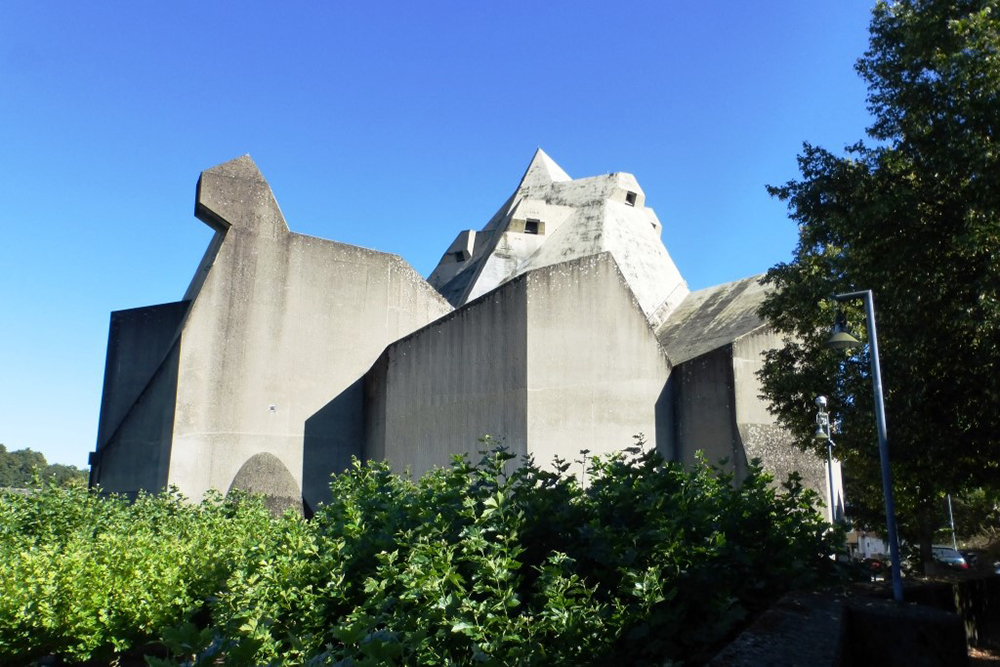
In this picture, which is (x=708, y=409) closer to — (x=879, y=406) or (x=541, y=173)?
(x=879, y=406)

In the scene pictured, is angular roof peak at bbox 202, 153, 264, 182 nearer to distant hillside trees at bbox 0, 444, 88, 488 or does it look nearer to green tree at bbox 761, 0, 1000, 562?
green tree at bbox 761, 0, 1000, 562

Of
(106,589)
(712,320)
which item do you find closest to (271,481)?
(106,589)

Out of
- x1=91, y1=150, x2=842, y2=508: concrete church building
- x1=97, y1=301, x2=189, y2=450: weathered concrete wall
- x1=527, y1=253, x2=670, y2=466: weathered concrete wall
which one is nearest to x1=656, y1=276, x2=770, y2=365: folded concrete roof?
x1=91, y1=150, x2=842, y2=508: concrete church building

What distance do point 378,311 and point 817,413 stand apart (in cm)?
1163

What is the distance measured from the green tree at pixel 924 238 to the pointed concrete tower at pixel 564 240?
13.6 m

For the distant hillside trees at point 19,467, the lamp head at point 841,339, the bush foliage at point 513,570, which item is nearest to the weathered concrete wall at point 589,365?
the lamp head at point 841,339

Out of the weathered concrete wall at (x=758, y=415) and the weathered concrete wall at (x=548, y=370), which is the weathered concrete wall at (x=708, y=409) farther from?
the weathered concrete wall at (x=548, y=370)

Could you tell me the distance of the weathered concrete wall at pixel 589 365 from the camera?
15164 millimetres

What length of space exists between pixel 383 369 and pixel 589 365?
5861 mm

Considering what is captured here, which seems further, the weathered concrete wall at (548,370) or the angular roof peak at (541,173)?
the angular roof peak at (541,173)

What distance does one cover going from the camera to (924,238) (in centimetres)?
1031

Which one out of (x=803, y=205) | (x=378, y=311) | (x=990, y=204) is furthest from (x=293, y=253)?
(x=990, y=204)

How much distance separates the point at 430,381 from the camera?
17.2 meters

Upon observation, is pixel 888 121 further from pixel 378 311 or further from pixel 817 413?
pixel 378 311
